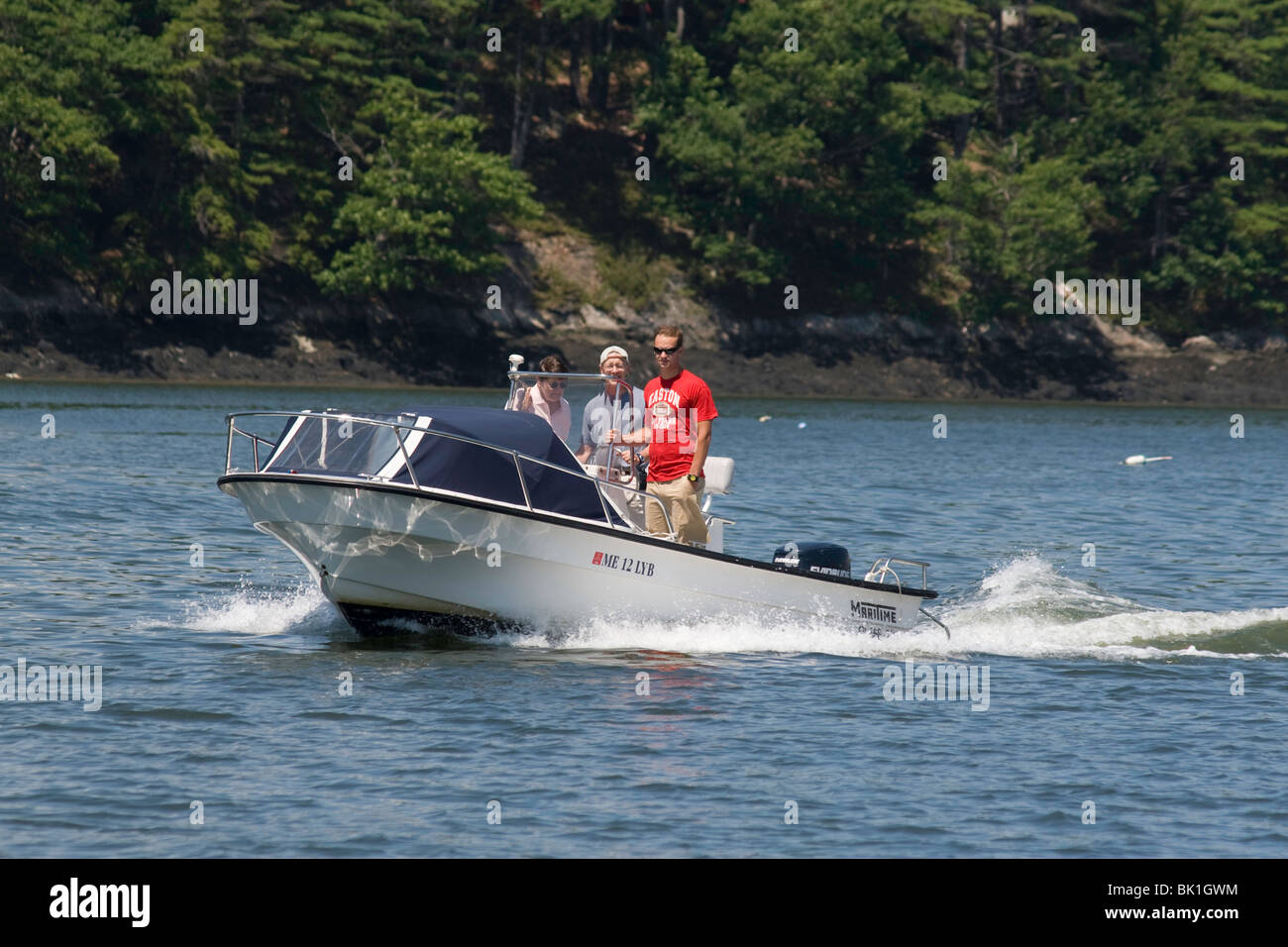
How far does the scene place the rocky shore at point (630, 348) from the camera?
63625 mm

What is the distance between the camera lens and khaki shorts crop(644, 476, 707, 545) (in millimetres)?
15000

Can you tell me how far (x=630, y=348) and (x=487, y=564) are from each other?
55732 millimetres

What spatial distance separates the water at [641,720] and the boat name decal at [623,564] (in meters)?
0.71

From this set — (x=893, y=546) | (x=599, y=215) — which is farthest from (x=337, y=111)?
(x=893, y=546)

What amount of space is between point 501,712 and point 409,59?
6347 cm

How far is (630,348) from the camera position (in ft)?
230

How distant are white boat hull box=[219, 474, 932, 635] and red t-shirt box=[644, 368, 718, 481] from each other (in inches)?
30.1

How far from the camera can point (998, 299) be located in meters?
74.9

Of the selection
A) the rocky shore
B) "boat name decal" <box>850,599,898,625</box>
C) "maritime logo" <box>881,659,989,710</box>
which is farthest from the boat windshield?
the rocky shore

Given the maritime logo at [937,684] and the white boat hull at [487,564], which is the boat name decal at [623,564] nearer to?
the white boat hull at [487,564]
